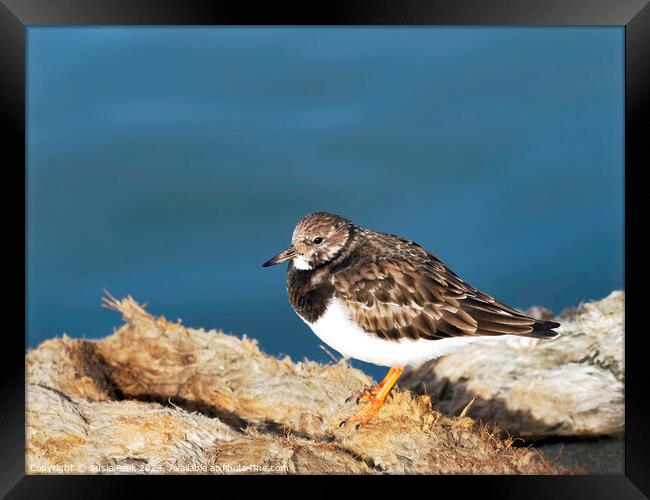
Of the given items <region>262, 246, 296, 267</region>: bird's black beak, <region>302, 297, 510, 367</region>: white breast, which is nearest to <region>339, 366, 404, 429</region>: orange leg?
<region>302, 297, 510, 367</region>: white breast

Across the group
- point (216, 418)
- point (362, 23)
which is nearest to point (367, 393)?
point (216, 418)

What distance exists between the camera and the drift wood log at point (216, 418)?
7.46 meters

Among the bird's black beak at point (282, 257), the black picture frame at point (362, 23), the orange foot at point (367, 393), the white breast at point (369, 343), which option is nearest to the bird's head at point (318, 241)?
the bird's black beak at point (282, 257)

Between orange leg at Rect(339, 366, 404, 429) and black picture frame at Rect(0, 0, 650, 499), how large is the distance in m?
0.89

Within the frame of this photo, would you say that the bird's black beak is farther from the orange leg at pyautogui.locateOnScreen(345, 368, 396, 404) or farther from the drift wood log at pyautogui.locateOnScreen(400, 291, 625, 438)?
the drift wood log at pyautogui.locateOnScreen(400, 291, 625, 438)

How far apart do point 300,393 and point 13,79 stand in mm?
4807

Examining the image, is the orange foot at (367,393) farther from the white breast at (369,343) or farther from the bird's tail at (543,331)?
the bird's tail at (543,331)

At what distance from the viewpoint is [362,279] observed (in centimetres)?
747

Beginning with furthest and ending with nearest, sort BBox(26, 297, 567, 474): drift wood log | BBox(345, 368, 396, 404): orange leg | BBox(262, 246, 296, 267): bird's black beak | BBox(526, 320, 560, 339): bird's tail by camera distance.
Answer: BBox(345, 368, 396, 404): orange leg → BBox(262, 246, 296, 267): bird's black beak → BBox(26, 297, 567, 474): drift wood log → BBox(526, 320, 560, 339): bird's tail

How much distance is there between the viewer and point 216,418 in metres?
8.45

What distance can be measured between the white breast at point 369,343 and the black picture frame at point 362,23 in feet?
4.03

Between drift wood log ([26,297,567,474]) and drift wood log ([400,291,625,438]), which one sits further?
drift wood log ([400,291,625,438])

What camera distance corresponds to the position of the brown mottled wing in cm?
727

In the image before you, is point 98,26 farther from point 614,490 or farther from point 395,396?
point 614,490
